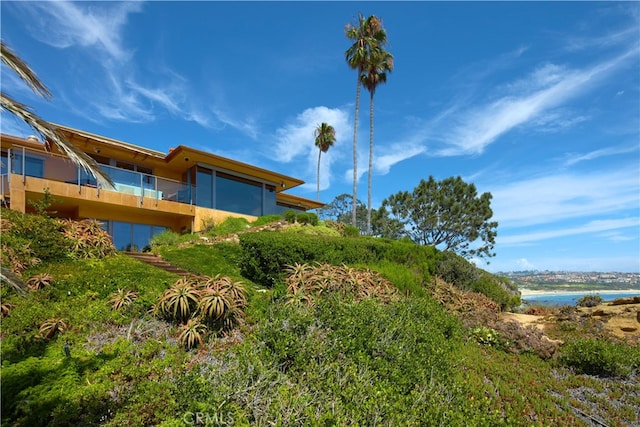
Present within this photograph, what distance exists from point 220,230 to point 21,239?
8.58 m

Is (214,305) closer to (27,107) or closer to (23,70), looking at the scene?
(27,107)

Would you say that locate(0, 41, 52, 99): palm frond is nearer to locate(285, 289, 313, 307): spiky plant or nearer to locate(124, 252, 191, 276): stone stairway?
locate(285, 289, 313, 307): spiky plant

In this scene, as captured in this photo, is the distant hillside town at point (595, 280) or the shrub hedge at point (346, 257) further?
the distant hillside town at point (595, 280)

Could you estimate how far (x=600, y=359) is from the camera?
17.5 feet

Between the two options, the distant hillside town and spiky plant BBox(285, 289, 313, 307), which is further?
the distant hillside town

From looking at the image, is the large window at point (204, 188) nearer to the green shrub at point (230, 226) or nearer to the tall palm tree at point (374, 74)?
the green shrub at point (230, 226)

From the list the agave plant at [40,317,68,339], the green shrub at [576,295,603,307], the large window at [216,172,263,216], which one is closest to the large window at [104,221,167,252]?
the large window at [216,172,263,216]

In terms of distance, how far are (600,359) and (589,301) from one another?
769 centimetres

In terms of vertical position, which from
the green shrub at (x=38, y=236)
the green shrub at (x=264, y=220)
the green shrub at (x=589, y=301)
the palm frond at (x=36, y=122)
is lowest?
the green shrub at (x=589, y=301)

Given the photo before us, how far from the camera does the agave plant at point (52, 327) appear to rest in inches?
163

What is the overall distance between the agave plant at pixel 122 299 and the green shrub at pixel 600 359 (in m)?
7.80

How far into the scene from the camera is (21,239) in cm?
695

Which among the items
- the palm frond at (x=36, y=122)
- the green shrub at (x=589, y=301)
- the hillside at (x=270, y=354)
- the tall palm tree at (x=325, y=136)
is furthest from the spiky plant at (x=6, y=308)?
the tall palm tree at (x=325, y=136)

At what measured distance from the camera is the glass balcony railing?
36.2 feet
